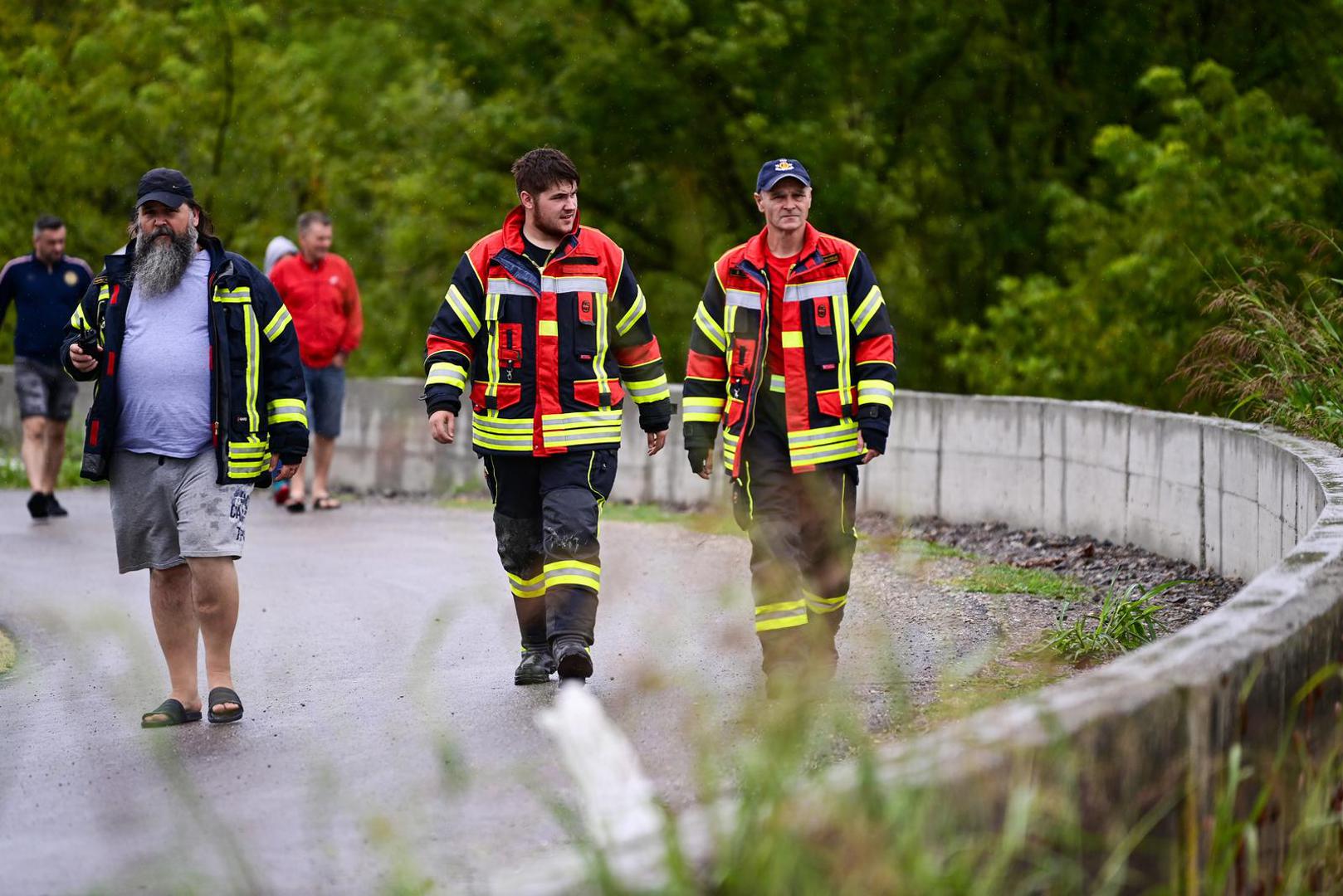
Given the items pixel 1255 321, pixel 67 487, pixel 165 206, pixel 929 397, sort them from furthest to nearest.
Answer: pixel 67 487
pixel 929 397
pixel 1255 321
pixel 165 206

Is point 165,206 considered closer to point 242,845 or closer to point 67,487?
point 242,845

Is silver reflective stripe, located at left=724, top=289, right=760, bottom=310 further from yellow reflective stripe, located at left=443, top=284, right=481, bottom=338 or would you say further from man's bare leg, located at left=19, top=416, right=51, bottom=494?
man's bare leg, located at left=19, top=416, right=51, bottom=494

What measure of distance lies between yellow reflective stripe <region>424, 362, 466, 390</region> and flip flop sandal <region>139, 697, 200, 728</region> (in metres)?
1.41

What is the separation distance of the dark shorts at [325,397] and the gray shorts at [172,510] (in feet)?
24.4

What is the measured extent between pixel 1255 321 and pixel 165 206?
5.36 m

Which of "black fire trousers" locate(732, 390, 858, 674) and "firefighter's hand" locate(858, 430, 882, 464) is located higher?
"firefighter's hand" locate(858, 430, 882, 464)

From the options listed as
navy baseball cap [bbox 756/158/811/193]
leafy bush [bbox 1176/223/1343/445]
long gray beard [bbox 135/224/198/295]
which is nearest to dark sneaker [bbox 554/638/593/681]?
navy baseball cap [bbox 756/158/811/193]

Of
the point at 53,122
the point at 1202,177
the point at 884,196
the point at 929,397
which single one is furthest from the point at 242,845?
the point at 53,122

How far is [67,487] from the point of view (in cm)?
1659

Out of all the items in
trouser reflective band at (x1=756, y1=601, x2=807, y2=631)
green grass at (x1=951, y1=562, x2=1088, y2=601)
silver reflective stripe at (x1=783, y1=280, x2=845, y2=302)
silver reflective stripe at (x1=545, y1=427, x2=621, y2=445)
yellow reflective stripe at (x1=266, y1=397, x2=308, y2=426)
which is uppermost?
silver reflective stripe at (x1=783, y1=280, x2=845, y2=302)

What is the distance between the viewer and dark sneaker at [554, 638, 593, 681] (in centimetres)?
677

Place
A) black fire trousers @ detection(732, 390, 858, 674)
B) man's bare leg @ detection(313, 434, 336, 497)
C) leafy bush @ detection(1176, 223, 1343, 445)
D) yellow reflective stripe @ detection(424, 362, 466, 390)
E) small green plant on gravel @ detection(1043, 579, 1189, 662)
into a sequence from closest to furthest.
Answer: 1. black fire trousers @ detection(732, 390, 858, 674)
2. yellow reflective stripe @ detection(424, 362, 466, 390)
3. small green plant on gravel @ detection(1043, 579, 1189, 662)
4. leafy bush @ detection(1176, 223, 1343, 445)
5. man's bare leg @ detection(313, 434, 336, 497)

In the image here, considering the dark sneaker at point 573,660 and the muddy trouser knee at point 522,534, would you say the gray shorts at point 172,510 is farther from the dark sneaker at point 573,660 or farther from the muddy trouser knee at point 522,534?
the dark sneaker at point 573,660

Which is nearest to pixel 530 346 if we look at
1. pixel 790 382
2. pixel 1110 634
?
pixel 790 382
